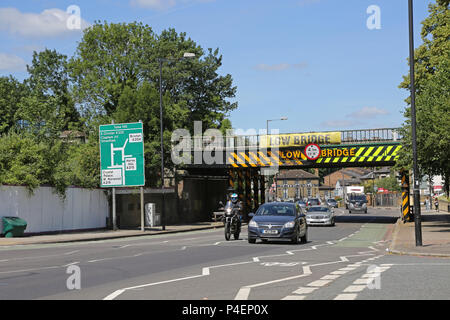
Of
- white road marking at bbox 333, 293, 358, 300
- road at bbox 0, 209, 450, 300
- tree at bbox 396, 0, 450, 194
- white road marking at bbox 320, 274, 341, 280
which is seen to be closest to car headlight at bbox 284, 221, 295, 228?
road at bbox 0, 209, 450, 300

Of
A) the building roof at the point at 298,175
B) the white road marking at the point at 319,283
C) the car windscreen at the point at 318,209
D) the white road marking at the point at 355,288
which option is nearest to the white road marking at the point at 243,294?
the white road marking at the point at 319,283

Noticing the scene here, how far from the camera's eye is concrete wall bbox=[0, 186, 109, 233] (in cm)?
3212

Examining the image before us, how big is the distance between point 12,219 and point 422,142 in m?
19.7

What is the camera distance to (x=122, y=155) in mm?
36500

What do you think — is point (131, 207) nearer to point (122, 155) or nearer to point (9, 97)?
point (122, 155)

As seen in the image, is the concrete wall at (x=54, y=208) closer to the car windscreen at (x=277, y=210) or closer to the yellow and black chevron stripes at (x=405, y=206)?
the car windscreen at (x=277, y=210)

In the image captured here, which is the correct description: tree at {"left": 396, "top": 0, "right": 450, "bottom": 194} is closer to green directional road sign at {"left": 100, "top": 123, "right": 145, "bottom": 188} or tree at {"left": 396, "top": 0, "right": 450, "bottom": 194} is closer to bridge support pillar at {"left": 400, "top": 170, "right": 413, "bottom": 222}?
bridge support pillar at {"left": 400, "top": 170, "right": 413, "bottom": 222}

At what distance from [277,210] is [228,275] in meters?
11.6

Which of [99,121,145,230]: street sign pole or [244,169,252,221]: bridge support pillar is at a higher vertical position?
[99,121,145,230]: street sign pole

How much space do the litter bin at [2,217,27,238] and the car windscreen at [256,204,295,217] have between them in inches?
492

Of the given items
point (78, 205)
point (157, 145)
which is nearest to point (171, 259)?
point (78, 205)

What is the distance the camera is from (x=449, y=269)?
1454 centimetres
